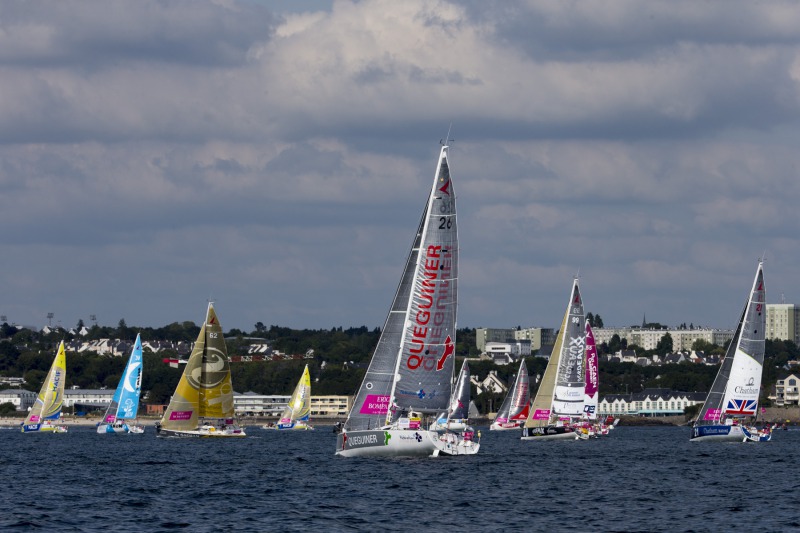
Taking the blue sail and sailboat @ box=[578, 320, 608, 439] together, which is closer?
sailboat @ box=[578, 320, 608, 439]

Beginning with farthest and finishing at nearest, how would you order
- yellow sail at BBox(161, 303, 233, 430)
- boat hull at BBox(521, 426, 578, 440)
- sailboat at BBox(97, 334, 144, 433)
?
sailboat at BBox(97, 334, 144, 433) → boat hull at BBox(521, 426, 578, 440) → yellow sail at BBox(161, 303, 233, 430)

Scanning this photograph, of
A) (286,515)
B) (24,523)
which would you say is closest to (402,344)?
(286,515)

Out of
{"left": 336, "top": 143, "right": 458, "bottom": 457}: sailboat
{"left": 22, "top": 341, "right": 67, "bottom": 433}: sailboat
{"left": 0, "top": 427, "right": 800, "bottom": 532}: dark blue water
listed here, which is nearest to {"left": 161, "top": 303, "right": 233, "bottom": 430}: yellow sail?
{"left": 0, "top": 427, "right": 800, "bottom": 532}: dark blue water

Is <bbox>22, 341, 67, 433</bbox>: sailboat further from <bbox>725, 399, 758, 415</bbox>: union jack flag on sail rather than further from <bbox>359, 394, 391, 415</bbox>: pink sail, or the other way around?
<bbox>359, 394, 391, 415</bbox>: pink sail

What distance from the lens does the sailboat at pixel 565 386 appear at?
97.2 m

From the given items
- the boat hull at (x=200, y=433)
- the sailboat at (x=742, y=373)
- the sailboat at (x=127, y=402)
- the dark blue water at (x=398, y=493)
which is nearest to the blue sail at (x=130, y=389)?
the sailboat at (x=127, y=402)

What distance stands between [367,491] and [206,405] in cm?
4836

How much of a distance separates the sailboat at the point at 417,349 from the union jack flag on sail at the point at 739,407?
35460 millimetres

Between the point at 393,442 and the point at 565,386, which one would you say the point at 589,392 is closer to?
the point at 565,386

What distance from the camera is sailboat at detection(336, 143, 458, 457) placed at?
59.5m

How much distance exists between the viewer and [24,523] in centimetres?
4138

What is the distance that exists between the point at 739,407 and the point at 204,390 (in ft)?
117

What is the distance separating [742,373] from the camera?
3546 inches

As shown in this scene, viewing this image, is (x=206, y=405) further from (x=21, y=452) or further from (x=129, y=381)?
(x=129, y=381)
